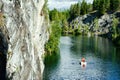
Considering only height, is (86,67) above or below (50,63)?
below

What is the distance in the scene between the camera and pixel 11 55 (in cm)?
5412

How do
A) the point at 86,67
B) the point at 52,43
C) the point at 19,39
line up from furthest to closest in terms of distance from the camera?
the point at 52,43 < the point at 86,67 < the point at 19,39

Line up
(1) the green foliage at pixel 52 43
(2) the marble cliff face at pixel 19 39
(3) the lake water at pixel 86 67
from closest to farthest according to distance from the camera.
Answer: (2) the marble cliff face at pixel 19 39 → (3) the lake water at pixel 86 67 → (1) the green foliage at pixel 52 43

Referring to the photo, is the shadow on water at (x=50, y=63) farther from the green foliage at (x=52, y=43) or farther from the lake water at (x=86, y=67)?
the green foliage at (x=52, y=43)

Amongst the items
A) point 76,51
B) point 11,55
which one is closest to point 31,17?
point 11,55

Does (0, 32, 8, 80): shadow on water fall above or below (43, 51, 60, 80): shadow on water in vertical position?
above

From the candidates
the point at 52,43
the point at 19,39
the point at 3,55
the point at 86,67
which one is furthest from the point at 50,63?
the point at 19,39

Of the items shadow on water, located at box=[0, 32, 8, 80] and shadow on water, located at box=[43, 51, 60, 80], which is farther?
shadow on water, located at box=[43, 51, 60, 80]

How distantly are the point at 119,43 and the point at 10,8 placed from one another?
111801 millimetres

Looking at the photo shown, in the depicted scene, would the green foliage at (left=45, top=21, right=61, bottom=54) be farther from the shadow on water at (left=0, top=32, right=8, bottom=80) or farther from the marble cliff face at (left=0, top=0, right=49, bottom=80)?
the shadow on water at (left=0, top=32, right=8, bottom=80)

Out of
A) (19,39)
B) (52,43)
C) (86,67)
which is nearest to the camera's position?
(19,39)

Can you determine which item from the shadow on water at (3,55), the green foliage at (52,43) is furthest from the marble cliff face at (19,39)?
the green foliage at (52,43)

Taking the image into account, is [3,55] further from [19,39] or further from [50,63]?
[50,63]

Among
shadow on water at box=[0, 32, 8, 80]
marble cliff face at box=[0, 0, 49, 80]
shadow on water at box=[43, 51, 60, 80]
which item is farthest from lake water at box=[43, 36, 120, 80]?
marble cliff face at box=[0, 0, 49, 80]
